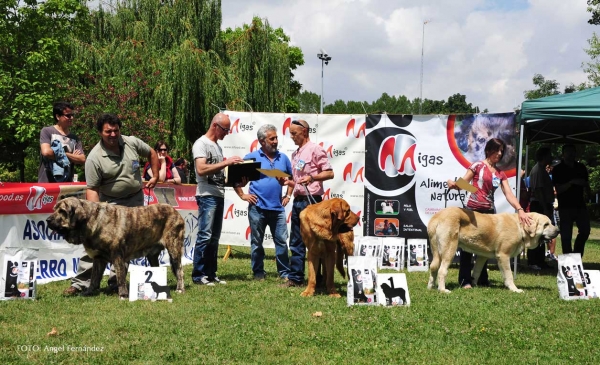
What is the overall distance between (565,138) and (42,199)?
9.27 meters

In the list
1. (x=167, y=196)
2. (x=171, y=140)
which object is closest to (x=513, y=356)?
(x=167, y=196)

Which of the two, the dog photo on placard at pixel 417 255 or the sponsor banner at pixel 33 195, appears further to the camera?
the dog photo on placard at pixel 417 255

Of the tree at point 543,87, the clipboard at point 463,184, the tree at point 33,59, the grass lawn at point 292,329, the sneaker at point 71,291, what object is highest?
the tree at point 543,87

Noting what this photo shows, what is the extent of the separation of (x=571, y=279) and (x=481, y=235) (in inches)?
43.7

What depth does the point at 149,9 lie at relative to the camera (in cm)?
2188

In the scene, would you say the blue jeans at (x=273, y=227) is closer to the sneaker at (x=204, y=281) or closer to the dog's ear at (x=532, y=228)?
the sneaker at (x=204, y=281)

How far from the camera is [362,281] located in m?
6.23

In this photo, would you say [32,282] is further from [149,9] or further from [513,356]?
[149,9]

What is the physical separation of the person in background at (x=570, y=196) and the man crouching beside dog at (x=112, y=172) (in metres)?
6.86

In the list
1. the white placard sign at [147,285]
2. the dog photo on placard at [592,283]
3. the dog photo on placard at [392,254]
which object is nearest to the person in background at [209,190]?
the white placard sign at [147,285]

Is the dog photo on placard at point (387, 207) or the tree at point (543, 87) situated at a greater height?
the tree at point (543, 87)

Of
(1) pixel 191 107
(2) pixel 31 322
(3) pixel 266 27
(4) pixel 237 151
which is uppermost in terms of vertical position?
(3) pixel 266 27

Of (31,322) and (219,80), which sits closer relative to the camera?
(31,322)

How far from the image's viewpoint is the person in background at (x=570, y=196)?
10.1m
